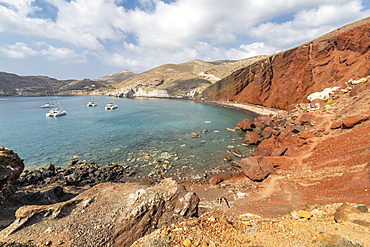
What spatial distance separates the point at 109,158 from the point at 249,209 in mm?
17787

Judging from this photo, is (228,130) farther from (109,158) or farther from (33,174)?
(33,174)

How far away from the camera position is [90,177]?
16.9 m

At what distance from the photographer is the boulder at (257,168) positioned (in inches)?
591

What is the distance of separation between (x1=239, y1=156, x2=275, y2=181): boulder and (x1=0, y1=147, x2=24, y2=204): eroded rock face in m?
17.4

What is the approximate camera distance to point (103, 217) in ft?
22.8

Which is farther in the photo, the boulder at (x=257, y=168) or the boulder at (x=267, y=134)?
the boulder at (x=267, y=134)

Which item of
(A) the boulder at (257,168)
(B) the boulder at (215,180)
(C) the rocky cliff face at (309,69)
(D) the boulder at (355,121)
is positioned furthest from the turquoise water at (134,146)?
(C) the rocky cliff face at (309,69)

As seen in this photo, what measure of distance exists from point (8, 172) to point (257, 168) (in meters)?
18.3

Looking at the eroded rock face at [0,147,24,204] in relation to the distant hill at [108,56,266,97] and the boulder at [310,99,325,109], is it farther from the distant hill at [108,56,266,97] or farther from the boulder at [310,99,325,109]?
the distant hill at [108,56,266,97]

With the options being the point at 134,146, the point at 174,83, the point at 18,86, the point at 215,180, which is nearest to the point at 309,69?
the point at 215,180

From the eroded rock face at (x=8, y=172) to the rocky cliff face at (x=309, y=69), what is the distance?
165 ft

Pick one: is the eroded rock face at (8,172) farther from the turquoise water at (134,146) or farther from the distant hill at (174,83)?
the distant hill at (174,83)

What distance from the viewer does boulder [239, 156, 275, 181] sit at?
49.2 ft

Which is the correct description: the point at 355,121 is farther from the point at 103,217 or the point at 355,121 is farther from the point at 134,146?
the point at 134,146
